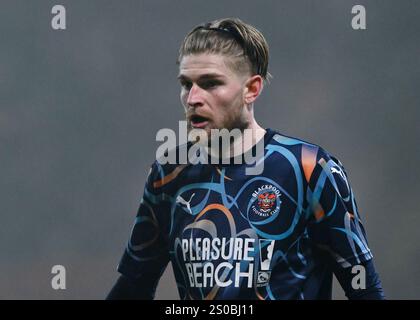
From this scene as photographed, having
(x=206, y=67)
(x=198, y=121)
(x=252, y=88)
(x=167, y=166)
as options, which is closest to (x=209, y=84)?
(x=206, y=67)

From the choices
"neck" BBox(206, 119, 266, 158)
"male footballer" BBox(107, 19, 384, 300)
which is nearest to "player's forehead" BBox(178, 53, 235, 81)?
"male footballer" BBox(107, 19, 384, 300)

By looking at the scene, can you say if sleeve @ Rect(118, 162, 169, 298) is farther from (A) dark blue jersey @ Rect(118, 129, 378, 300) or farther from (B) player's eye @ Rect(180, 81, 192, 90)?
(B) player's eye @ Rect(180, 81, 192, 90)

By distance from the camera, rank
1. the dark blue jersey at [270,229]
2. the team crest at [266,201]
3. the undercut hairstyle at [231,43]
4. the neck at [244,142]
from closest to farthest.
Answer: the dark blue jersey at [270,229], the team crest at [266,201], the undercut hairstyle at [231,43], the neck at [244,142]

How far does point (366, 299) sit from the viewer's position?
268 inches

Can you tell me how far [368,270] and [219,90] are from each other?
87.5 inches

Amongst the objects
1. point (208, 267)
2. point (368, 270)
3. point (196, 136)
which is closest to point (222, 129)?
point (196, 136)

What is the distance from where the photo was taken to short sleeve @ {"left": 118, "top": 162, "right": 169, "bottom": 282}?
25.0ft

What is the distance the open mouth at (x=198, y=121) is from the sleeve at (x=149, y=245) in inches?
30.5

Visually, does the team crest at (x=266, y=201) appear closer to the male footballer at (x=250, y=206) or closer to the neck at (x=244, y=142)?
the male footballer at (x=250, y=206)

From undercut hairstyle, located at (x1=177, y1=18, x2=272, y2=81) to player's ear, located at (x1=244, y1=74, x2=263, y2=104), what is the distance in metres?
0.06

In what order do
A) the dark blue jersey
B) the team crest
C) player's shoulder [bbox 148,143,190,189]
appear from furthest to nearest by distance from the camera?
player's shoulder [bbox 148,143,190,189] < the team crest < the dark blue jersey

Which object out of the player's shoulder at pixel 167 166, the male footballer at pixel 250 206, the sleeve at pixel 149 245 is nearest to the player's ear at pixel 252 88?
the male footballer at pixel 250 206

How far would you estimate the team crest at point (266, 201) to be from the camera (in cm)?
703
